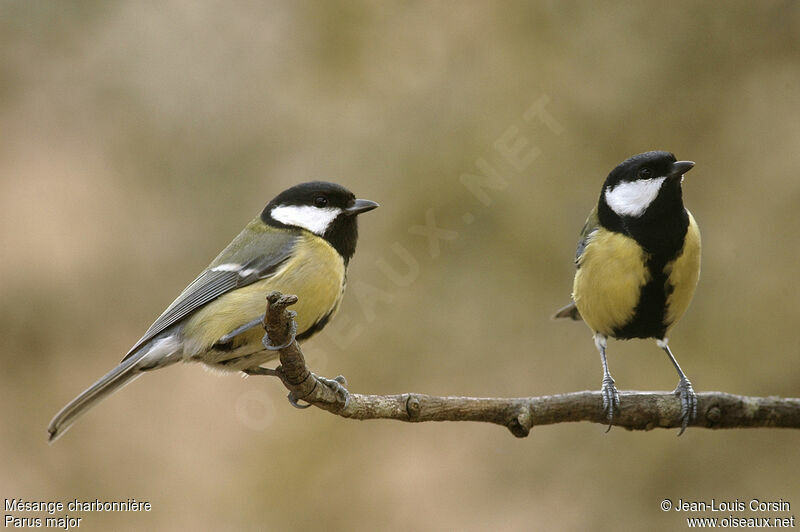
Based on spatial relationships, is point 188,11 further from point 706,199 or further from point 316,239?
point 706,199

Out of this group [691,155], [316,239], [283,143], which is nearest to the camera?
[316,239]

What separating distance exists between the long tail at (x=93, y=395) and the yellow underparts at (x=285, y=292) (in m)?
0.15

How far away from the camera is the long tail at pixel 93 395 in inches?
68.3

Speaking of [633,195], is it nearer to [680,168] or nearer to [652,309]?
[680,168]

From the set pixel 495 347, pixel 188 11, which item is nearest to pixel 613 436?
pixel 495 347

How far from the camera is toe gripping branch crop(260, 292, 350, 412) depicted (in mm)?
1459

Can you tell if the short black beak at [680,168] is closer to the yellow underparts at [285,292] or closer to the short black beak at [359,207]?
the short black beak at [359,207]

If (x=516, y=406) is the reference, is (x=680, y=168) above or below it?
above

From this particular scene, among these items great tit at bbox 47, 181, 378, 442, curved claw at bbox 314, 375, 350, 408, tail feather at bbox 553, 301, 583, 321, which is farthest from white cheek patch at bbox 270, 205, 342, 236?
tail feather at bbox 553, 301, 583, 321

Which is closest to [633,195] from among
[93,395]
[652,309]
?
[652,309]

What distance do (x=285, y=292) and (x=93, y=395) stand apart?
0.55m

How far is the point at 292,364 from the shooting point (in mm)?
1621

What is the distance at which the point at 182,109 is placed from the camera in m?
3.92

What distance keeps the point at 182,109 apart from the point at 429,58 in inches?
51.4
